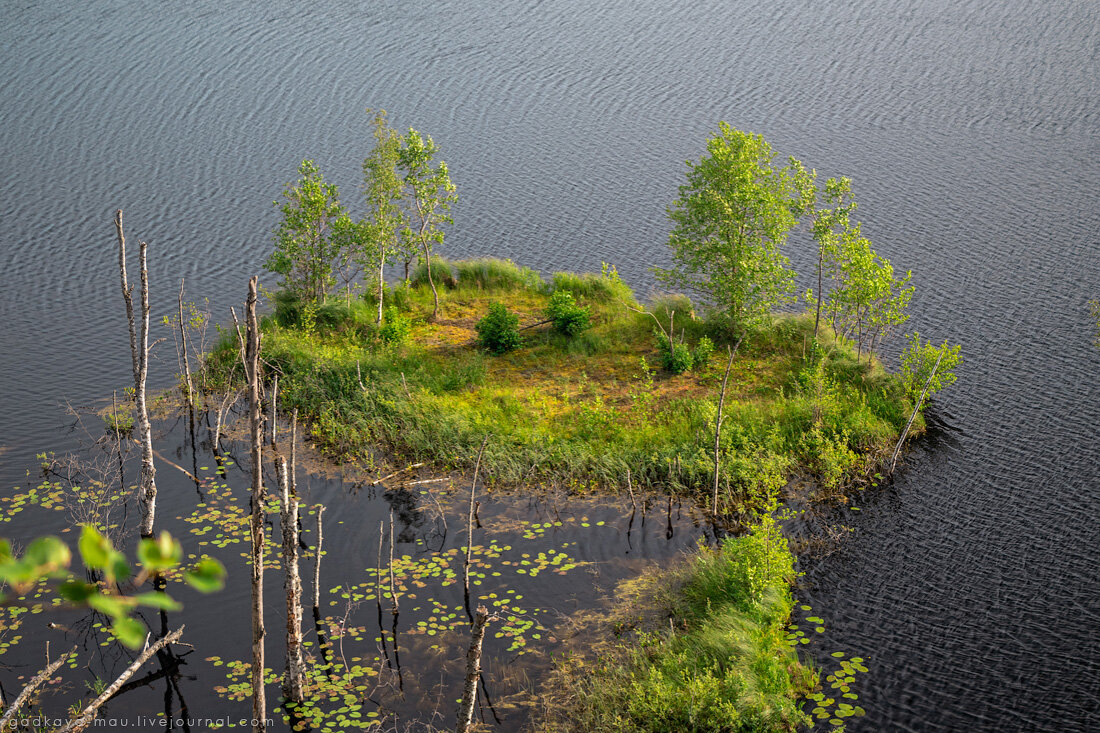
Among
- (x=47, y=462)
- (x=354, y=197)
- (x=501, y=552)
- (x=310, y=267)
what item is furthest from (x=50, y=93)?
(x=501, y=552)

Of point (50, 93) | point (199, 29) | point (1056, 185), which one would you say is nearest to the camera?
point (1056, 185)

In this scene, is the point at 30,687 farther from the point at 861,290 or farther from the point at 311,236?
the point at 861,290

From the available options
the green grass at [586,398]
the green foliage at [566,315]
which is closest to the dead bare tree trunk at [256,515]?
the green grass at [586,398]

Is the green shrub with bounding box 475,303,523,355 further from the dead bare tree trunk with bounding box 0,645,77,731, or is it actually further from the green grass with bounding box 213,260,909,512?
the dead bare tree trunk with bounding box 0,645,77,731

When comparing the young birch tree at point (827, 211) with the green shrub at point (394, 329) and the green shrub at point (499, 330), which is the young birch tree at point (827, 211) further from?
the green shrub at point (394, 329)

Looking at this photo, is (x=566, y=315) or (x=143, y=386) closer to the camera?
(x=143, y=386)

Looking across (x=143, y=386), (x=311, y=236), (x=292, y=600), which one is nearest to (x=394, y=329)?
(x=311, y=236)

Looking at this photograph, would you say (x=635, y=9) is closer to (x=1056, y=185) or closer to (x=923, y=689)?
(x=1056, y=185)

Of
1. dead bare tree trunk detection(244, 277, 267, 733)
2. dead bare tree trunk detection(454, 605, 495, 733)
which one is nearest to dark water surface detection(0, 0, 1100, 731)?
dead bare tree trunk detection(454, 605, 495, 733)
